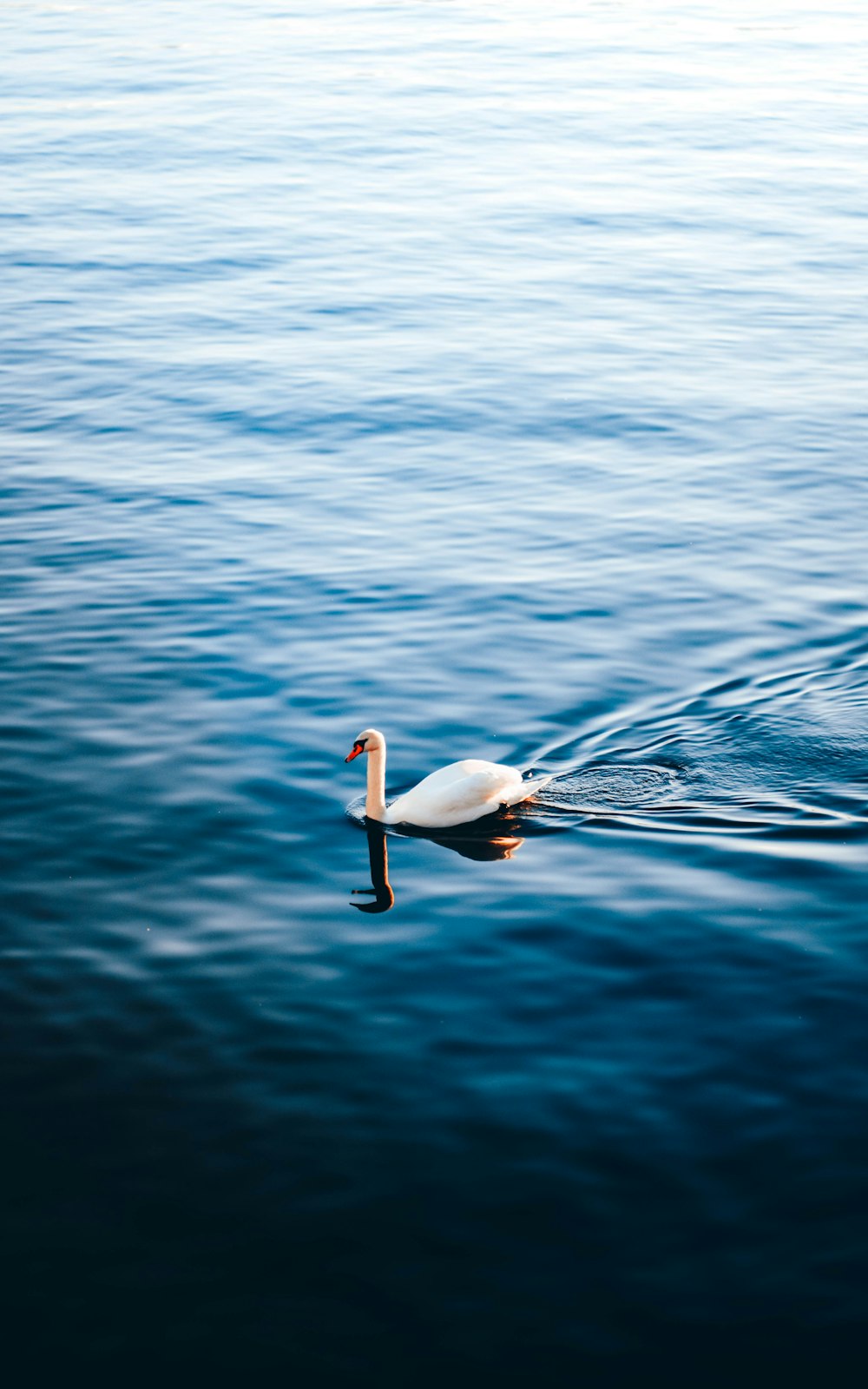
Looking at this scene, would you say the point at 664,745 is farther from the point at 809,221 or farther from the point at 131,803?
the point at 809,221

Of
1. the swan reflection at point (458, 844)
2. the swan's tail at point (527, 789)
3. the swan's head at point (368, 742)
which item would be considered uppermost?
the swan's head at point (368, 742)

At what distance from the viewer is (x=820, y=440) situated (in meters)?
24.6

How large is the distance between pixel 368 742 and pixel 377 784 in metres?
0.41

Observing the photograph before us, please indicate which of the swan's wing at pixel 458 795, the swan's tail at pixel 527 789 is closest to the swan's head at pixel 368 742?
the swan's wing at pixel 458 795

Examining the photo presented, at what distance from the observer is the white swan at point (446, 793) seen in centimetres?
1405

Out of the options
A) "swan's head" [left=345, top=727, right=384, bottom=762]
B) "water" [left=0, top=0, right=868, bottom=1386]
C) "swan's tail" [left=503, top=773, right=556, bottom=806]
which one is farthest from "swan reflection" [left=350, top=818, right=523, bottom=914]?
"swan's head" [left=345, top=727, right=384, bottom=762]

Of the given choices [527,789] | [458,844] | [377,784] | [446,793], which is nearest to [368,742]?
[377,784]

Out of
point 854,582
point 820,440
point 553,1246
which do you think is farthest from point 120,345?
point 553,1246

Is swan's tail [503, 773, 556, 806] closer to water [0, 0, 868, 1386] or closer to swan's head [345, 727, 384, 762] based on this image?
water [0, 0, 868, 1386]

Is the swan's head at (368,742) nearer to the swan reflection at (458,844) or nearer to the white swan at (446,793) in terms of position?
the white swan at (446,793)

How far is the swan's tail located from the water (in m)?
0.14

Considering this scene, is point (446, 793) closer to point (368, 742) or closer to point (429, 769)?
point (368, 742)

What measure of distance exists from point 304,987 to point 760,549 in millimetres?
10761

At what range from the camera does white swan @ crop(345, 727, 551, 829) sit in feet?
46.1
